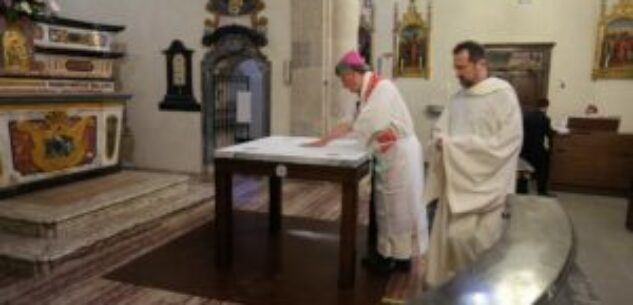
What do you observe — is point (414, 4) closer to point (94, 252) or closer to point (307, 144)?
point (307, 144)

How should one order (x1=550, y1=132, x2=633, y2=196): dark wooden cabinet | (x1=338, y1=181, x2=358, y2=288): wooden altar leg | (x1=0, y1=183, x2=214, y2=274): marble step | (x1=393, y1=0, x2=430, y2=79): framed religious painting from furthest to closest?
(x1=393, y1=0, x2=430, y2=79): framed religious painting < (x1=550, y1=132, x2=633, y2=196): dark wooden cabinet < (x1=0, y1=183, x2=214, y2=274): marble step < (x1=338, y1=181, x2=358, y2=288): wooden altar leg

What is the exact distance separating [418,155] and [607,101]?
655 cm

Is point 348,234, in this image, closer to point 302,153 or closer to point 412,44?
point 302,153

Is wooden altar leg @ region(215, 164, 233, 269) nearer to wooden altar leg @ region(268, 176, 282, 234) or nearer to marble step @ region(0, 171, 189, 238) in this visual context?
wooden altar leg @ region(268, 176, 282, 234)

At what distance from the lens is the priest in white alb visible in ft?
9.07

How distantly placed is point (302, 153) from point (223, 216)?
33.5 inches

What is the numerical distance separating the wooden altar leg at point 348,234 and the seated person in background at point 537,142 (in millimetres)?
4674

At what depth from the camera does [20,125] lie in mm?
4758

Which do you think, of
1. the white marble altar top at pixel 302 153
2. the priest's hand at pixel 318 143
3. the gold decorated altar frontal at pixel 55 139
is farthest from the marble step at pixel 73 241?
the priest's hand at pixel 318 143

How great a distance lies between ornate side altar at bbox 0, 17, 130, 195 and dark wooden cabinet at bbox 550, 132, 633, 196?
6590 millimetres

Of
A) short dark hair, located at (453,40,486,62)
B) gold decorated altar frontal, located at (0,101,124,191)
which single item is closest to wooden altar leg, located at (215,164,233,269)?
short dark hair, located at (453,40,486,62)

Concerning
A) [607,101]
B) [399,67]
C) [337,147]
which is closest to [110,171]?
[337,147]

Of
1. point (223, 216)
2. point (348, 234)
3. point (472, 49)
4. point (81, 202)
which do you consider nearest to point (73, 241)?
point (81, 202)

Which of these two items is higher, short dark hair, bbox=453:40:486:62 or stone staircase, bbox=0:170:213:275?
short dark hair, bbox=453:40:486:62
